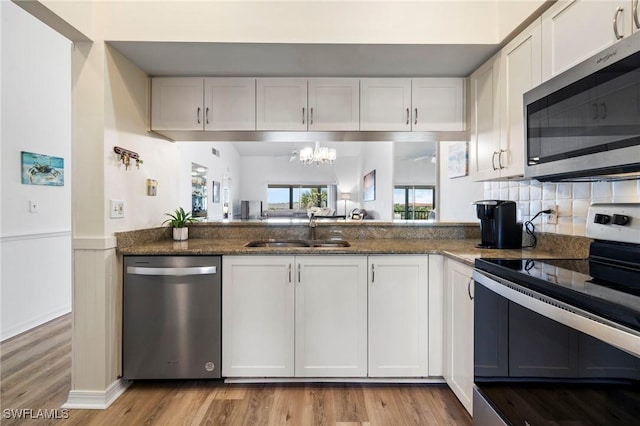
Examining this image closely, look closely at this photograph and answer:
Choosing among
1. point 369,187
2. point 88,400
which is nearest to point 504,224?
point 88,400

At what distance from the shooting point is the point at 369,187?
27.2 ft

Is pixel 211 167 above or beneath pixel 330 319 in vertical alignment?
above

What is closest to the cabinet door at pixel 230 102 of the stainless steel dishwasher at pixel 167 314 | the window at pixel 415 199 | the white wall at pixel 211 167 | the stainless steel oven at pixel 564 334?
the white wall at pixel 211 167

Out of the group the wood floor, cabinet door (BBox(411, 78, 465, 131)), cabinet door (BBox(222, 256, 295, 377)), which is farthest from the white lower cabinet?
cabinet door (BBox(411, 78, 465, 131))

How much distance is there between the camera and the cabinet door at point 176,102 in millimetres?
2244

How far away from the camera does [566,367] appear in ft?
3.28

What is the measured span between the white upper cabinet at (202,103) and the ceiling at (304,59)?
6 centimetres

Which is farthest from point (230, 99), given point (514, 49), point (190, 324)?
point (514, 49)

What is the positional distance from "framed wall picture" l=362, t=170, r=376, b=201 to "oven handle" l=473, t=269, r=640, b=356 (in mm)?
6486

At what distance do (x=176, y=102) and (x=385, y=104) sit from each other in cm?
152

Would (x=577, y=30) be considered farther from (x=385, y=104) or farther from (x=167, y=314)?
(x=167, y=314)

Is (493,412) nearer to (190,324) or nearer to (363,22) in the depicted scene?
(190,324)

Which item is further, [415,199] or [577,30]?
[415,199]

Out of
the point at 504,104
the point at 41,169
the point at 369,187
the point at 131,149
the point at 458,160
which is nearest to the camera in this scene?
the point at 504,104
